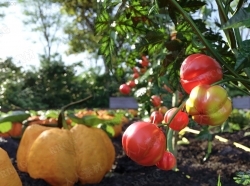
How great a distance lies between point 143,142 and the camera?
73 cm

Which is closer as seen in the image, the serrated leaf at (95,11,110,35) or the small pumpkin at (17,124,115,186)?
the serrated leaf at (95,11,110,35)

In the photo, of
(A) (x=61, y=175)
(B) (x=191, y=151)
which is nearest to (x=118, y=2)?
(A) (x=61, y=175)

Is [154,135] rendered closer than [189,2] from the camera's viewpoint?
Yes

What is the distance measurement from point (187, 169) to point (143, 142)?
2354 mm

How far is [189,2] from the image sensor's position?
1.04 m

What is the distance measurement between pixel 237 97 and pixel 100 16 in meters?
15.5

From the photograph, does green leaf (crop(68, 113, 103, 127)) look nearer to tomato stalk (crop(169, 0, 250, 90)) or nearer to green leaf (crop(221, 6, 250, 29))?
tomato stalk (crop(169, 0, 250, 90))

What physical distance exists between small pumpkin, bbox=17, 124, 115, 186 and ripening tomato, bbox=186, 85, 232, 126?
154cm

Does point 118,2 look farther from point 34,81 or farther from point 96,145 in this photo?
point 34,81

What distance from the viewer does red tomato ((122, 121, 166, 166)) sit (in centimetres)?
73

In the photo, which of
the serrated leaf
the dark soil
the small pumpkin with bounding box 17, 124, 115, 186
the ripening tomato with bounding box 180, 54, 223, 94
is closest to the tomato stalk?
the ripening tomato with bounding box 180, 54, 223, 94

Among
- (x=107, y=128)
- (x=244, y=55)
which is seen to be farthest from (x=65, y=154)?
(x=244, y=55)

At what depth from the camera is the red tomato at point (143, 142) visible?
2.39ft

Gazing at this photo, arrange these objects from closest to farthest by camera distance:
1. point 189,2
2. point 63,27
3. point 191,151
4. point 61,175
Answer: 1. point 189,2
2. point 61,175
3. point 191,151
4. point 63,27
